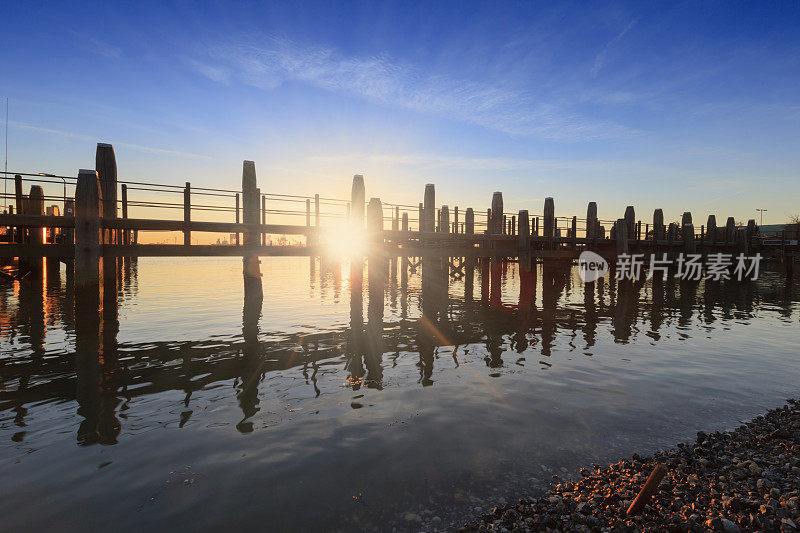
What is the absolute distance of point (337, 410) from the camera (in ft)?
24.7

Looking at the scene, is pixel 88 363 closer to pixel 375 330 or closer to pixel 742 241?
pixel 375 330

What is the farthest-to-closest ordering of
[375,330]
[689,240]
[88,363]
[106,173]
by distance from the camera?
[689,240], [375,330], [106,173], [88,363]

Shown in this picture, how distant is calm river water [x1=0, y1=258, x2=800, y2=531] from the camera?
4828mm

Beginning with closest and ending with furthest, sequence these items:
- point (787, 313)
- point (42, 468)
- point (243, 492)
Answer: point (243, 492) → point (42, 468) → point (787, 313)

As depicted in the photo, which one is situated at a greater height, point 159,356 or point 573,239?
point 573,239

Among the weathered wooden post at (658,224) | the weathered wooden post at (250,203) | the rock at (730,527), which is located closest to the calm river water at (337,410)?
the rock at (730,527)

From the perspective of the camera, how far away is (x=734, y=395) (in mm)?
8445

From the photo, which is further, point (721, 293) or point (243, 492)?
point (721, 293)

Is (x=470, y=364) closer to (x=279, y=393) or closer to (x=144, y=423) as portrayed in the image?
(x=279, y=393)

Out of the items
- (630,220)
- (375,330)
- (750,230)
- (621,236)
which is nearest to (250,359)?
(375,330)

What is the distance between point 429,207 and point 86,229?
548 inches

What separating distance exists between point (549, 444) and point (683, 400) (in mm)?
3839

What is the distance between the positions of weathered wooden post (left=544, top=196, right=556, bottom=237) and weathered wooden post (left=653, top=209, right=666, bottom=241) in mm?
11233

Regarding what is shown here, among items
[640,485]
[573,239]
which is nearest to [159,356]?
[640,485]
